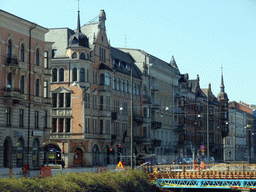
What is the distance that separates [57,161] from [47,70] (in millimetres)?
13329

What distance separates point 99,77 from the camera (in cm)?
8319

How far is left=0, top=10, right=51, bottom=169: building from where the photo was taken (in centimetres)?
5997

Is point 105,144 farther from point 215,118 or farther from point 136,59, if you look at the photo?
point 215,118

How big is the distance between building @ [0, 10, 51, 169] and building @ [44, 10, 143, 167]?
7454 mm

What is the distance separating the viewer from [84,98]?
78.4 m

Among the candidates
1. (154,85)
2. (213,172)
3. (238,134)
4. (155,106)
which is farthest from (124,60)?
(238,134)

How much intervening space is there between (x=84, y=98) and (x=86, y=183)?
102 ft

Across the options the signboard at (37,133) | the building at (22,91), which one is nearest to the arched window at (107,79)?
the building at (22,91)

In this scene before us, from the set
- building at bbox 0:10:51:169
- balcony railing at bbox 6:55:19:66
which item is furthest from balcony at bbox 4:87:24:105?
balcony railing at bbox 6:55:19:66

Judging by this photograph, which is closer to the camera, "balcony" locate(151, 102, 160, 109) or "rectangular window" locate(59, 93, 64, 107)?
"rectangular window" locate(59, 93, 64, 107)

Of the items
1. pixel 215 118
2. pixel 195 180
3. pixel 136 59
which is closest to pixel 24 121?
pixel 195 180

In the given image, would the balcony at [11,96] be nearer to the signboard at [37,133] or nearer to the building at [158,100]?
the signboard at [37,133]

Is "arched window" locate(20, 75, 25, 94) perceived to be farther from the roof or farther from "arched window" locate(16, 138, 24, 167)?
the roof

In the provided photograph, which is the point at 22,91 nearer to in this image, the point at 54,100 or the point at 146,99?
the point at 54,100
